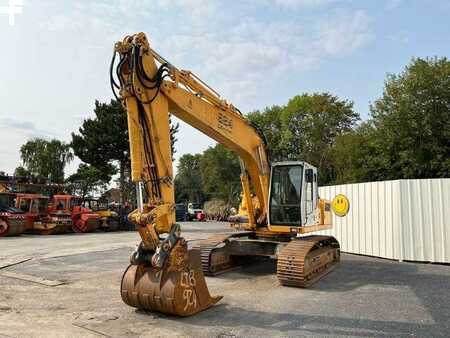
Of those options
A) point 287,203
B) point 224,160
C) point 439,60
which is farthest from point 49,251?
point 224,160

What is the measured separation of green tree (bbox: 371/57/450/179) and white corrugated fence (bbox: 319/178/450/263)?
46.4 ft

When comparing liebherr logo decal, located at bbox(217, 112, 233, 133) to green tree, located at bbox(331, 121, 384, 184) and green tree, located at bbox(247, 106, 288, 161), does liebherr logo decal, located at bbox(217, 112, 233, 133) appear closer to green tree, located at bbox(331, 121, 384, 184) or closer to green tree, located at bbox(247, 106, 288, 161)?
green tree, located at bbox(331, 121, 384, 184)

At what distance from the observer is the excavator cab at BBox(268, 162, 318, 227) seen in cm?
924

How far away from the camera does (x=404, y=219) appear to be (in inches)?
454

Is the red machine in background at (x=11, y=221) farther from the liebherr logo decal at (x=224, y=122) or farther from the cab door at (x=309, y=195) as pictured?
the cab door at (x=309, y=195)

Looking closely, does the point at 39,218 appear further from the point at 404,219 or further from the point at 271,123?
the point at 271,123

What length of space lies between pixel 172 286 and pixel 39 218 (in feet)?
66.9

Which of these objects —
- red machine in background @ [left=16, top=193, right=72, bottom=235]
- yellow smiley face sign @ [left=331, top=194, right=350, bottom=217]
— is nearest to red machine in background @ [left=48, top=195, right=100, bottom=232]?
red machine in background @ [left=16, top=193, right=72, bottom=235]

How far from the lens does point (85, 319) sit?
582cm

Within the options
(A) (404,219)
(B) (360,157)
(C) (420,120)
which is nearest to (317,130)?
(B) (360,157)

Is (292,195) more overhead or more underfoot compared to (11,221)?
more overhead

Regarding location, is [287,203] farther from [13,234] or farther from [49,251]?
Result: [13,234]

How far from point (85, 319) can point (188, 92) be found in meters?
4.12

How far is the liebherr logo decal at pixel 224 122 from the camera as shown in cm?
831
